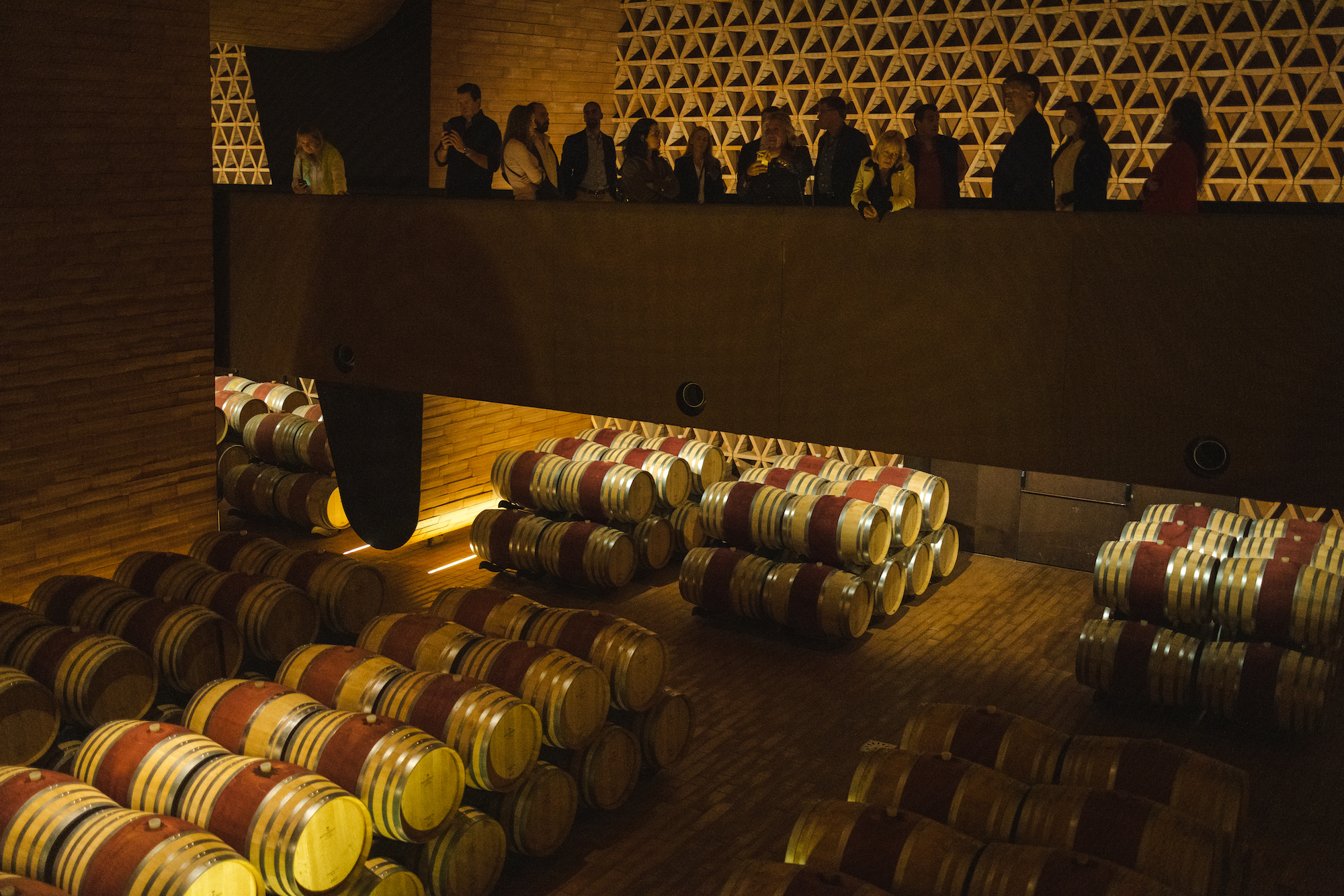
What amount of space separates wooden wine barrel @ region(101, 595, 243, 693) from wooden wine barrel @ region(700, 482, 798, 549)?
140 inches

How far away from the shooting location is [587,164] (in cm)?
681

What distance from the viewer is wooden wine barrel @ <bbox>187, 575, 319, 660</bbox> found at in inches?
266

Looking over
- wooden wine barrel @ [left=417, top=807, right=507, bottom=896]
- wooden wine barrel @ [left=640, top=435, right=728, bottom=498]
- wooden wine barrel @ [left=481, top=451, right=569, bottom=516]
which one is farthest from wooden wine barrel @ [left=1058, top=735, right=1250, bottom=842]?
wooden wine barrel @ [left=481, top=451, right=569, bottom=516]

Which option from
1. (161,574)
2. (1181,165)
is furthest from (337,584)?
(1181,165)

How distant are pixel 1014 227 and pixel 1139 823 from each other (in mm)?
2487

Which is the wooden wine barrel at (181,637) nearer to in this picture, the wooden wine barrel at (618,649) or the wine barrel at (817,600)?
the wooden wine barrel at (618,649)

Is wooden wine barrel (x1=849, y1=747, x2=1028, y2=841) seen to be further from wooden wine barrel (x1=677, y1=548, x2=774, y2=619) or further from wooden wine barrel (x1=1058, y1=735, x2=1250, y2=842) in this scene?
wooden wine barrel (x1=677, y1=548, x2=774, y2=619)

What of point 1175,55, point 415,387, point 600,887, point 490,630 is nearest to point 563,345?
point 415,387

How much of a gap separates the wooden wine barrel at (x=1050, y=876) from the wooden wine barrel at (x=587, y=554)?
4.86 metres

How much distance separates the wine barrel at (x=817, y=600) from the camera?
7.93 meters

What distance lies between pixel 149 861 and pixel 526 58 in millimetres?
7666

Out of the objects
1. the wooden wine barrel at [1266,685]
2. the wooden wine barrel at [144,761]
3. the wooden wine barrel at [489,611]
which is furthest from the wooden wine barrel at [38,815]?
the wooden wine barrel at [1266,685]

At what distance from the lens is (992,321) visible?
17.3 feet

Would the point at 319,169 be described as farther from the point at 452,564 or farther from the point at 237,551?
the point at 452,564
